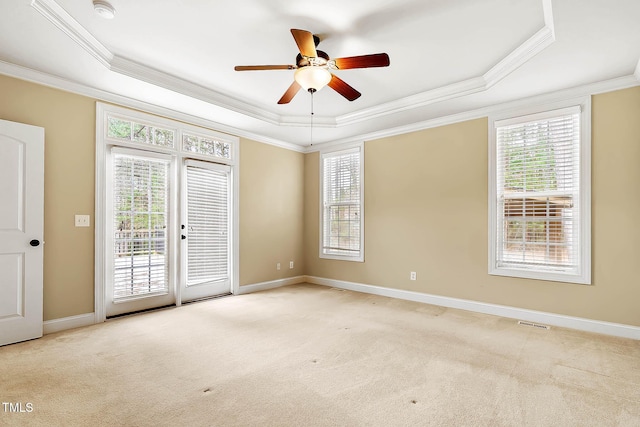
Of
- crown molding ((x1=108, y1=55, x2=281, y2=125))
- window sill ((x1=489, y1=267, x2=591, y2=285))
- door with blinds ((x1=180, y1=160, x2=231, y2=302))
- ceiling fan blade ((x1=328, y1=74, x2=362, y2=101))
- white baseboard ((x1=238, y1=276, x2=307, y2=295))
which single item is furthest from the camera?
white baseboard ((x1=238, y1=276, x2=307, y2=295))

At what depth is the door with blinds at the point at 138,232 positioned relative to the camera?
377cm

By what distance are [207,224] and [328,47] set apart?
305 centimetres

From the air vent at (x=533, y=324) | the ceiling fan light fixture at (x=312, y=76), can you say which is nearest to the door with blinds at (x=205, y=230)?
the ceiling fan light fixture at (x=312, y=76)

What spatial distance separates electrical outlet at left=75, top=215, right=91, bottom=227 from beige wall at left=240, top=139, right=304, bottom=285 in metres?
2.11

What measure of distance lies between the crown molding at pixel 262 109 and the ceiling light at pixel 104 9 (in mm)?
278

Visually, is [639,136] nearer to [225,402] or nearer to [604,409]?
[604,409]

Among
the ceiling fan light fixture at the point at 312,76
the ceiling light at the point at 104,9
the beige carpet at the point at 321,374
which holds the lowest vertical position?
the beige carpet at the point at 321,374

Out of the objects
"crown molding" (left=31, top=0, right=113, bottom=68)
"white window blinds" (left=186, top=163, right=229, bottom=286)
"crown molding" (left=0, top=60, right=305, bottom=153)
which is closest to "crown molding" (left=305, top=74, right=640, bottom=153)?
"crown molding" (left=0, top=60, right=305, bottom=153)

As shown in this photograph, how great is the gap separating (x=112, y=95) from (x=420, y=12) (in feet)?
11.4

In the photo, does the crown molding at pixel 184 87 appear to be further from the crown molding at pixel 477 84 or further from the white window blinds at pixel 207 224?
the crown molding at pixel 477 84

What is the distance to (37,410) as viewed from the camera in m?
1.97

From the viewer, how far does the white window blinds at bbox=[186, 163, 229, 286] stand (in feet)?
15.0

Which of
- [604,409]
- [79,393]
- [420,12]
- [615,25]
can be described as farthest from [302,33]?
[604,409]

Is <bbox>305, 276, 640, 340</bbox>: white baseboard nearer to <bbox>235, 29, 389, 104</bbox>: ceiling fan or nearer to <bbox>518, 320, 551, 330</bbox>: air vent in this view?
<bbox>518, 320, 551, 330</bbox>: air vent
